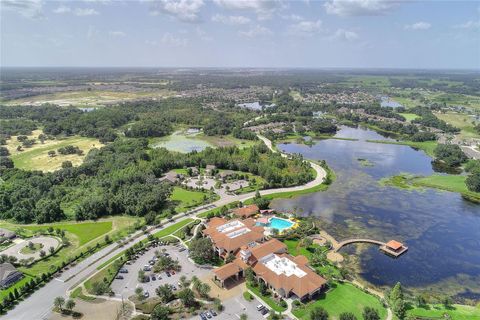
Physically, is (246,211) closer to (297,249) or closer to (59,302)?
(297,249)

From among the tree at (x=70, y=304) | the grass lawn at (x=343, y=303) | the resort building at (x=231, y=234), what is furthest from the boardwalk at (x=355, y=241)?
the tree at (x=70, y=304)

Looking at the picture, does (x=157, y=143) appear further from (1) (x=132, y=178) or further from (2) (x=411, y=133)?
(2) (x=411, y=133)

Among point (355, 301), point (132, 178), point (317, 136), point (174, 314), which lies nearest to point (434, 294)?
point (355, 301)

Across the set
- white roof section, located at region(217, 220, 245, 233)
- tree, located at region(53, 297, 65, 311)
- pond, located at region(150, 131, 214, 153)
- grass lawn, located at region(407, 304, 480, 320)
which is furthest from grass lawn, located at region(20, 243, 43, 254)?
pond, located at region(150, 131, 214, 153)

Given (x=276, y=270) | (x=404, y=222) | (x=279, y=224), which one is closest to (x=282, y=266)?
(x=276, y=270)

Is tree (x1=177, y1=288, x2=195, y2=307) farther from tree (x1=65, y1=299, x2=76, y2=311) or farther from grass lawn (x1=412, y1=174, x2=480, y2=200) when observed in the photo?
grass lawn (x1=412, y1=174, x2=480, y2=200)

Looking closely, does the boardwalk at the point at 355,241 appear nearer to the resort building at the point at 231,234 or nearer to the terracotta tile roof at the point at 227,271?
the resort building at the point at 231,234
